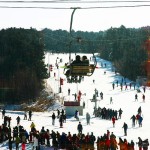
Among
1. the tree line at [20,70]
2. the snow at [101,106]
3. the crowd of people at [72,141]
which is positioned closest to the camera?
the crowd of people at [72,141]

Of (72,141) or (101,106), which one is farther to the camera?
(101,106)

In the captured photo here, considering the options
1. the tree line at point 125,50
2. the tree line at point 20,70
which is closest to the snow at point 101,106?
the tree line at point 20,70

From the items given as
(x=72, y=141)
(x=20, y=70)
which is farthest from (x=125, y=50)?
(x=72, y=141)

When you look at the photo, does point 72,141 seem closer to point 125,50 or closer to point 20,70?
point 20,70

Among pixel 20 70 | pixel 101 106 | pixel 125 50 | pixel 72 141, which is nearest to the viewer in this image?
pixel 72 141

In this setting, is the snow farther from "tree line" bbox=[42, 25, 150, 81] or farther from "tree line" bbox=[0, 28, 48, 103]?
"tree line" bbox=[42, 25, 150, 81]

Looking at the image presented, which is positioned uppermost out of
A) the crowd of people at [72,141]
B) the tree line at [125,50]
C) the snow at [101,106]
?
the tree line at [125,50]

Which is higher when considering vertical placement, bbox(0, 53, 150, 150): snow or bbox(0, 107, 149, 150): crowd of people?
bbox(0, 107, 149, 150): crowd of people

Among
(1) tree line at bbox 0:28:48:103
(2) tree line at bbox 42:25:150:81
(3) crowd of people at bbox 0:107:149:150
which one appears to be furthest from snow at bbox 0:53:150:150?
(2) tree line at bbox 42:25:150:81

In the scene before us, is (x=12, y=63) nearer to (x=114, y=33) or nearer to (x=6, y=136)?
(x=6, y=136)

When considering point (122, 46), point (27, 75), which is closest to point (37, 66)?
point (27, 75)

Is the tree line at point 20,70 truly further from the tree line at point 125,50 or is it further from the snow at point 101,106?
the tree line at point 125,50

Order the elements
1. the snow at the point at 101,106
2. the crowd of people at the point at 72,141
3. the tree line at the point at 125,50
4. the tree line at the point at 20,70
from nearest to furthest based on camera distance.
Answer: the crowd of people at the point at 72,141, the snow at the point at 101,106, the tree line at the point at 20,70, the tree line at the point at 125,50
